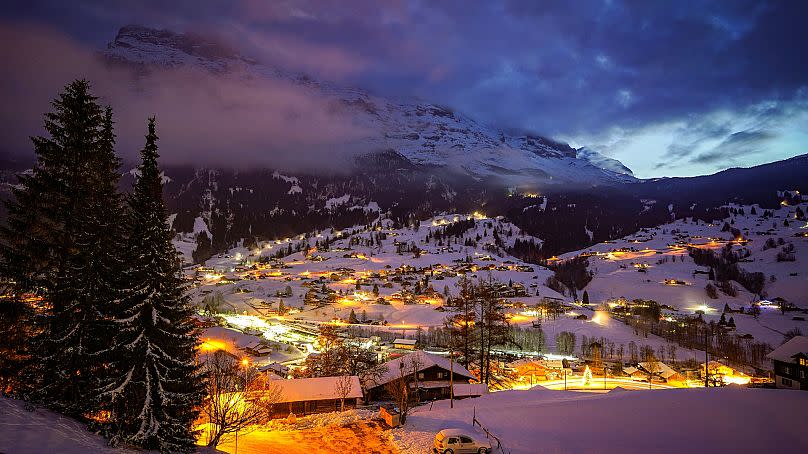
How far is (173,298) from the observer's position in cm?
1409

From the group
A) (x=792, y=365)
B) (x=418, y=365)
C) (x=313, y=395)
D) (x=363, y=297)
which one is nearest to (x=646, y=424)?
(x=792, y=365)

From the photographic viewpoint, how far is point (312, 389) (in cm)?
3419

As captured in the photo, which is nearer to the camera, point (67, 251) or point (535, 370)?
point (67, 251)

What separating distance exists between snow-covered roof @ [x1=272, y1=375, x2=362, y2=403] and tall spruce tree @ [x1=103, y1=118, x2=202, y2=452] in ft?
67.8

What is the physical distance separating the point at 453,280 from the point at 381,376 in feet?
374

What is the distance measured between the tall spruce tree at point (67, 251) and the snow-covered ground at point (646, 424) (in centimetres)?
1374

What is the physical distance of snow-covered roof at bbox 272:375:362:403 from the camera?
1318 inches

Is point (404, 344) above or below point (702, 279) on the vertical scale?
below

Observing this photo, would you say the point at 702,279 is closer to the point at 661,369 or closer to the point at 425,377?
the point at 661,369

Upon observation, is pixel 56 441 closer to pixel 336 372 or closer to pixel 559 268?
pixel 336 372

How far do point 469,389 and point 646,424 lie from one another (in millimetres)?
19482

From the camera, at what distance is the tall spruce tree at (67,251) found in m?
13.4

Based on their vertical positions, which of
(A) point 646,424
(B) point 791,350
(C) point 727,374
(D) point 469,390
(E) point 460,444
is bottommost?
(C) point 727,374

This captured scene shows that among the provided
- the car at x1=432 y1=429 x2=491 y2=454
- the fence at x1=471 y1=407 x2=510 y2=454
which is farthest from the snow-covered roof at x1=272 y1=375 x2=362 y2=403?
the car at x1=432 y1=429 x2=491 y2=454
